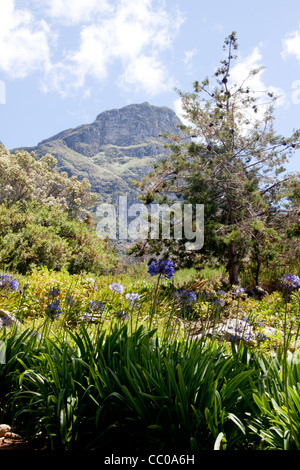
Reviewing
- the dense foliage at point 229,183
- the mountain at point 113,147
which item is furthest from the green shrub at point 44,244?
the mountain at point 113,147

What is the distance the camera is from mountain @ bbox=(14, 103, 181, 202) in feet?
373

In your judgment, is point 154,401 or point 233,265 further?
point 233,265

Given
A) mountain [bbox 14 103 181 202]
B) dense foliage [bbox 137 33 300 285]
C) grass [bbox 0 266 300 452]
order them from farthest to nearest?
mountain [bbox 14 103 181 202] < dense foliage [bbox 137 33 300 285] < grass [bbox 0 266 300 452]

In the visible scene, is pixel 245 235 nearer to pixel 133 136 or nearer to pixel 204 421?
pixel 204 421

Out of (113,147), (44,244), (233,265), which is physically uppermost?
(113,147)

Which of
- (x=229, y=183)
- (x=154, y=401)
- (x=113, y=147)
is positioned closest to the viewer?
(x=154, y=401)

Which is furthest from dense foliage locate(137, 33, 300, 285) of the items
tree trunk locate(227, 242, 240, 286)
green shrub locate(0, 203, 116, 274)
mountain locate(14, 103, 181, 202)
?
mountain locate(14, 103, 181, 202)

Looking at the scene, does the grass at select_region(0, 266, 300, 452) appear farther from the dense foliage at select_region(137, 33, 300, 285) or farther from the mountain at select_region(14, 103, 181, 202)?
the mountain at select_region(14, 103, 181, 202)

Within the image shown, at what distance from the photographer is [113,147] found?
164500 mm

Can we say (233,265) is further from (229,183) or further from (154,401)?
(154,401)

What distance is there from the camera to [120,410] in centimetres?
173

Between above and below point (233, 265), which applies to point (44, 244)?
above

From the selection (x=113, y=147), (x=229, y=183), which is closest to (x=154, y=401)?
(x=229, y=183)

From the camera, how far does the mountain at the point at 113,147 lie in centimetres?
11381
